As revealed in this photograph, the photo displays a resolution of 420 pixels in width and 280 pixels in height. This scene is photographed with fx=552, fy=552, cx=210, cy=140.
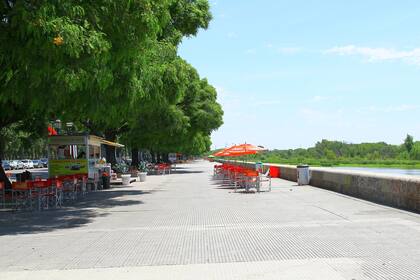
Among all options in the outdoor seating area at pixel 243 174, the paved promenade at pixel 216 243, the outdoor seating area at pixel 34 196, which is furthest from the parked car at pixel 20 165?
the paved promenade at pixel 216 243

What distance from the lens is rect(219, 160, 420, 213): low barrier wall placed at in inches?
546

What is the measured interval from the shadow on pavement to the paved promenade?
0.03 metres

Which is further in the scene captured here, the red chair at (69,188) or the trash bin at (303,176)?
the trash bin at (303,176)

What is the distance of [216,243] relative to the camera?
966 centimetres

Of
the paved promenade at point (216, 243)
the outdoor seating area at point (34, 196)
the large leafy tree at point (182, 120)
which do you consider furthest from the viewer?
the large leafy tree at point (182, 120)

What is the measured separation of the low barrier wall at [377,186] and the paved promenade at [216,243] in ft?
1.80

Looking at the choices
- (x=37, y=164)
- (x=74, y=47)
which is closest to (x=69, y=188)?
(x=74, y=47)

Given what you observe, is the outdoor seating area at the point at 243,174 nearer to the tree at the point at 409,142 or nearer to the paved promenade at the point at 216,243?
the paved promenade at the point at 216,243

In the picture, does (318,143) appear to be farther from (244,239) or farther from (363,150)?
(244,239)

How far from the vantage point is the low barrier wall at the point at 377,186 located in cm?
1387

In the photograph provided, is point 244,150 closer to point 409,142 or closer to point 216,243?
point 216,243

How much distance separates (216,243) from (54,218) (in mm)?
6269

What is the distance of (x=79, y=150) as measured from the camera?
2603 centimetres

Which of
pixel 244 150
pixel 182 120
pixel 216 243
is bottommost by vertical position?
pixel 216 243
